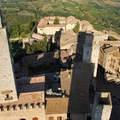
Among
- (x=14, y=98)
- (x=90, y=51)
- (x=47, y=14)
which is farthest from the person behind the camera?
(x=47, y=14)

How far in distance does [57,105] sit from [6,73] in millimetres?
Result: 7586

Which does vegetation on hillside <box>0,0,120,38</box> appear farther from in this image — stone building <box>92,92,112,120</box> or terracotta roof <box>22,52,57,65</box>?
stone building <box>92,92,112,120</box>

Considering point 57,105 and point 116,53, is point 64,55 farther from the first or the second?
point 57,105

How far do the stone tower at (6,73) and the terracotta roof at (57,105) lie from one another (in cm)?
419

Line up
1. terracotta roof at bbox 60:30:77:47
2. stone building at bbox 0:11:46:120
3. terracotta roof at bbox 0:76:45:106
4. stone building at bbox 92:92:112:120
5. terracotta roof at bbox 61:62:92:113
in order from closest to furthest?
stone building at bbox 92:92:112:120
stone building at bbox 0:11:46:120
terracotta roof at bbox 0:76:45:106
terracotta roof at bbox 61:62:92:113
terracotta roof at bbox 60:30:77:47

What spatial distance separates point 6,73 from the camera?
2072cm

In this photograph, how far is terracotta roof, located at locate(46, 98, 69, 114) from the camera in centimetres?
2310

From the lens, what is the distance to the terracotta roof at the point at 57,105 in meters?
23.1

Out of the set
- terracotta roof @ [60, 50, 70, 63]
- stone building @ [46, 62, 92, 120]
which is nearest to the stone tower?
stone building @ [46, 62, 92, 120]

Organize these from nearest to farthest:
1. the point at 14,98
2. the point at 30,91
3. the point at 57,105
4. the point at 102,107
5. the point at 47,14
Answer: the point at 102,107 → the point at 14,98 → the point at 30,91 → the point at 57,105 → the point at 47,14

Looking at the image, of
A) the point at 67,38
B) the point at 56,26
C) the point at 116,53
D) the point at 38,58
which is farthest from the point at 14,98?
the point at 56,26

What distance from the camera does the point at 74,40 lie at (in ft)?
175

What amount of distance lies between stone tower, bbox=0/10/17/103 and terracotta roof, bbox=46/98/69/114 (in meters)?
4.19

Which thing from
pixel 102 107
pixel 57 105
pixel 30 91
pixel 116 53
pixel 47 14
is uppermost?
pixel 47 14
